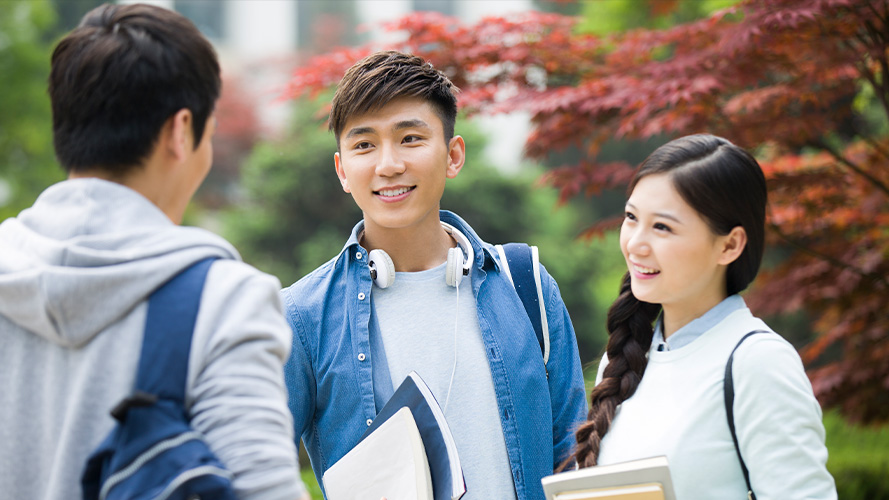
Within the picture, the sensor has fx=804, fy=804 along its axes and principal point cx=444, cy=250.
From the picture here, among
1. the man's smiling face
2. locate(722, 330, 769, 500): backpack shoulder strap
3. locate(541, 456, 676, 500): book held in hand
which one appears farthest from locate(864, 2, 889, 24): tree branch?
locate(541, 456, 676, 500): book held in hand

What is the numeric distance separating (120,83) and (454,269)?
1.14 metres

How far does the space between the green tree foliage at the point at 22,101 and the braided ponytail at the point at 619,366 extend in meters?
8.35

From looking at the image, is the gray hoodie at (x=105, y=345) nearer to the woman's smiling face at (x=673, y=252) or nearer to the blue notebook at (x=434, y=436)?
the blue notebook at (x=434, y=436)

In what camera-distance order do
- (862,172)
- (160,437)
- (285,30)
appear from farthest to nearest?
(285,30) → (862,172) → (160,437)

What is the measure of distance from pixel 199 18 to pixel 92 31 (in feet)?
60.3

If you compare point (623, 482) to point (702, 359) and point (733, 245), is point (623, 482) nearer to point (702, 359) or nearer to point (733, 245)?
point (702, 359)

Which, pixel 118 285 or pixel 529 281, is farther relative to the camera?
pixel 529 281

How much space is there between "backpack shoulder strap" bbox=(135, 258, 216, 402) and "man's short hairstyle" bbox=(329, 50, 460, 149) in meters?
1.10

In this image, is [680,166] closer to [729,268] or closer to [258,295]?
[729,268]

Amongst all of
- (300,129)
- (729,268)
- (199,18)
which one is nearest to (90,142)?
(729,268)

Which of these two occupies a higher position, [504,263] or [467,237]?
[467,237]

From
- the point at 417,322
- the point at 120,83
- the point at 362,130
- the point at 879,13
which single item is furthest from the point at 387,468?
the point at 879,13

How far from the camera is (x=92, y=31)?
1.19 m

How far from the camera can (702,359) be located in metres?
1.68
